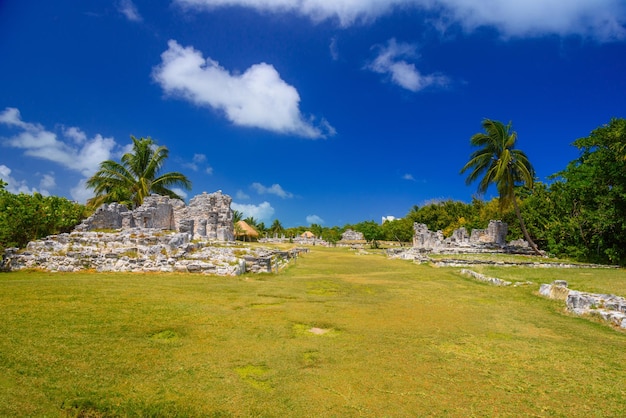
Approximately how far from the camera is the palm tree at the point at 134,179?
85.9 feet

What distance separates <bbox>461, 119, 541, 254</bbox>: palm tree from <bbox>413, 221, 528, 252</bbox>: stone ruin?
19.3 ft

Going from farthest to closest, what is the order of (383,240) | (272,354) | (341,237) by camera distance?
(341,237) < (383,240) < (272,354)

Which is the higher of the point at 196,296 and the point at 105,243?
the point at 105,243

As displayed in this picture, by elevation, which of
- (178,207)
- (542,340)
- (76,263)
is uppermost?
(178,207)

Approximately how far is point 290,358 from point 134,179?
87.7ft

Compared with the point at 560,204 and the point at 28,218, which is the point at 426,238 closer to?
the point at 560,204

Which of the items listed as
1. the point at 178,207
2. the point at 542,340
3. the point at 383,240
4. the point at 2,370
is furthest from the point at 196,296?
the point at 383,240

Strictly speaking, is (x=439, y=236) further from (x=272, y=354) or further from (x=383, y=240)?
(x=272, y=354)

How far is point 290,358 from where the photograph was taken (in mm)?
4719

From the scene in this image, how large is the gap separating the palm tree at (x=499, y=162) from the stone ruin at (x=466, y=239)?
5871 millimetres

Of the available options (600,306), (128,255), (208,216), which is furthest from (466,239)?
(128,255)

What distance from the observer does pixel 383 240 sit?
68.9m

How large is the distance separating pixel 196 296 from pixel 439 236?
38.2 meters

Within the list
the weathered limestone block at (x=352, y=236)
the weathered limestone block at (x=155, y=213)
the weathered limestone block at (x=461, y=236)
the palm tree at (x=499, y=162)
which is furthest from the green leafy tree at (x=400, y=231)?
the weathered limestone block at (x=155, y=213)
